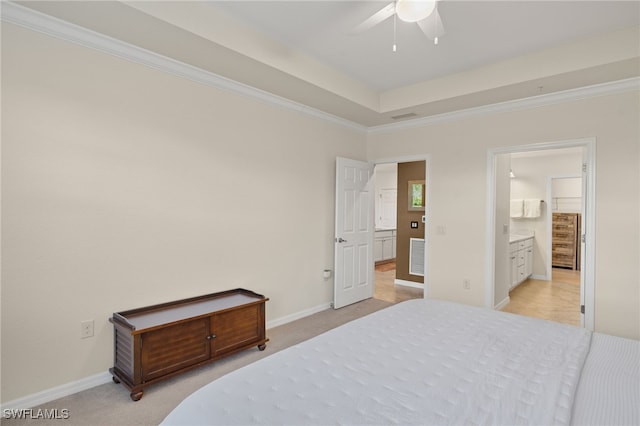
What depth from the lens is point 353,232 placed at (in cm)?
457

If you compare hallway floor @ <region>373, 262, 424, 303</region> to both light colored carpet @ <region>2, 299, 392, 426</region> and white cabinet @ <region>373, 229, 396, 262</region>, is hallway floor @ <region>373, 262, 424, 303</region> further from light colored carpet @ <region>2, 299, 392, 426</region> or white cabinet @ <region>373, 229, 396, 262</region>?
light colored carpet @ <region>2, 299, 392, 426</region>

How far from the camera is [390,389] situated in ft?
4.32

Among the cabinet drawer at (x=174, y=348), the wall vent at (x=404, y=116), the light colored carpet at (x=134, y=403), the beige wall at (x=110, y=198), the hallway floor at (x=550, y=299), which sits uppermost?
the wall vent at (x=404, y=116)

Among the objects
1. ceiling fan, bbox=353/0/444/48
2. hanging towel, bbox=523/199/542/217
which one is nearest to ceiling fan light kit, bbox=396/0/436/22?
ceiling fan, bbox=353/0/444/48

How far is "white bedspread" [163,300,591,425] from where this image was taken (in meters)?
1.16

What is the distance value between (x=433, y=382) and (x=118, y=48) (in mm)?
2968

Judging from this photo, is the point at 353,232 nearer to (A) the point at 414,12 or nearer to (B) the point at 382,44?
(B) the point at 382,44

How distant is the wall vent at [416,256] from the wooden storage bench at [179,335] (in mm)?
3257

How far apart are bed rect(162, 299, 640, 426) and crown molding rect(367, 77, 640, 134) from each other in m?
2.52

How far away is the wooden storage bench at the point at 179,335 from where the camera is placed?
2.31 m

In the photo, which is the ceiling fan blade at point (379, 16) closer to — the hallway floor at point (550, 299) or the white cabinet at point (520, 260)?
the hallway floor at point (550, 299)

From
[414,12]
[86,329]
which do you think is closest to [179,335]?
[86,329]

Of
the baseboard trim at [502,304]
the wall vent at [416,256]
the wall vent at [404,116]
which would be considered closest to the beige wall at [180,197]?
the wall vent at [404,116]

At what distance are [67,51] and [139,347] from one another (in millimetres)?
2093
